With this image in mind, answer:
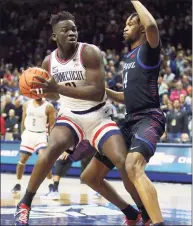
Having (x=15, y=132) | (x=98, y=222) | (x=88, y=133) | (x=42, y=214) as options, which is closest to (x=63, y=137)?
(x=88, y=133)

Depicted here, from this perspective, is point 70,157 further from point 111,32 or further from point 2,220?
point 111,32

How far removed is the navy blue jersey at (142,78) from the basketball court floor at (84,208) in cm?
297

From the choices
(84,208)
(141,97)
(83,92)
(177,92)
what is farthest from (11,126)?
(141,97)

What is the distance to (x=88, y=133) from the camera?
6.71 meters

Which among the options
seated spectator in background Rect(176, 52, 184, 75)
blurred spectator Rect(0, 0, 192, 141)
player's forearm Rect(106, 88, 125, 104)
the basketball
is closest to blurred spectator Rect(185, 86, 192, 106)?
blurred spectator Rect(0, 0, 192, 141)

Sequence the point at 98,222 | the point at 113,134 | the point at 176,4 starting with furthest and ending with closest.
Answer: the point at 176,4 → the point at 98,222 → the point at 113,134

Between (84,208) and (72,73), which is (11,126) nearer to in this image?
(84,208)

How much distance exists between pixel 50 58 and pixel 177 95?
998cm

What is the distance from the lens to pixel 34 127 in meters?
12.9

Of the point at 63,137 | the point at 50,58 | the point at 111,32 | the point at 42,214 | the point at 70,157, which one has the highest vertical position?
the point at 111,32

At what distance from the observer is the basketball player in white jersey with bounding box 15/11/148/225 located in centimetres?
644

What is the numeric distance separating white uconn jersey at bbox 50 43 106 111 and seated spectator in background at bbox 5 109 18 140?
11296 millimetres

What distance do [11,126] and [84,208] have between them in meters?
8.08

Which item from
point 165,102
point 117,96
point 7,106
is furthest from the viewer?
point 7,106
